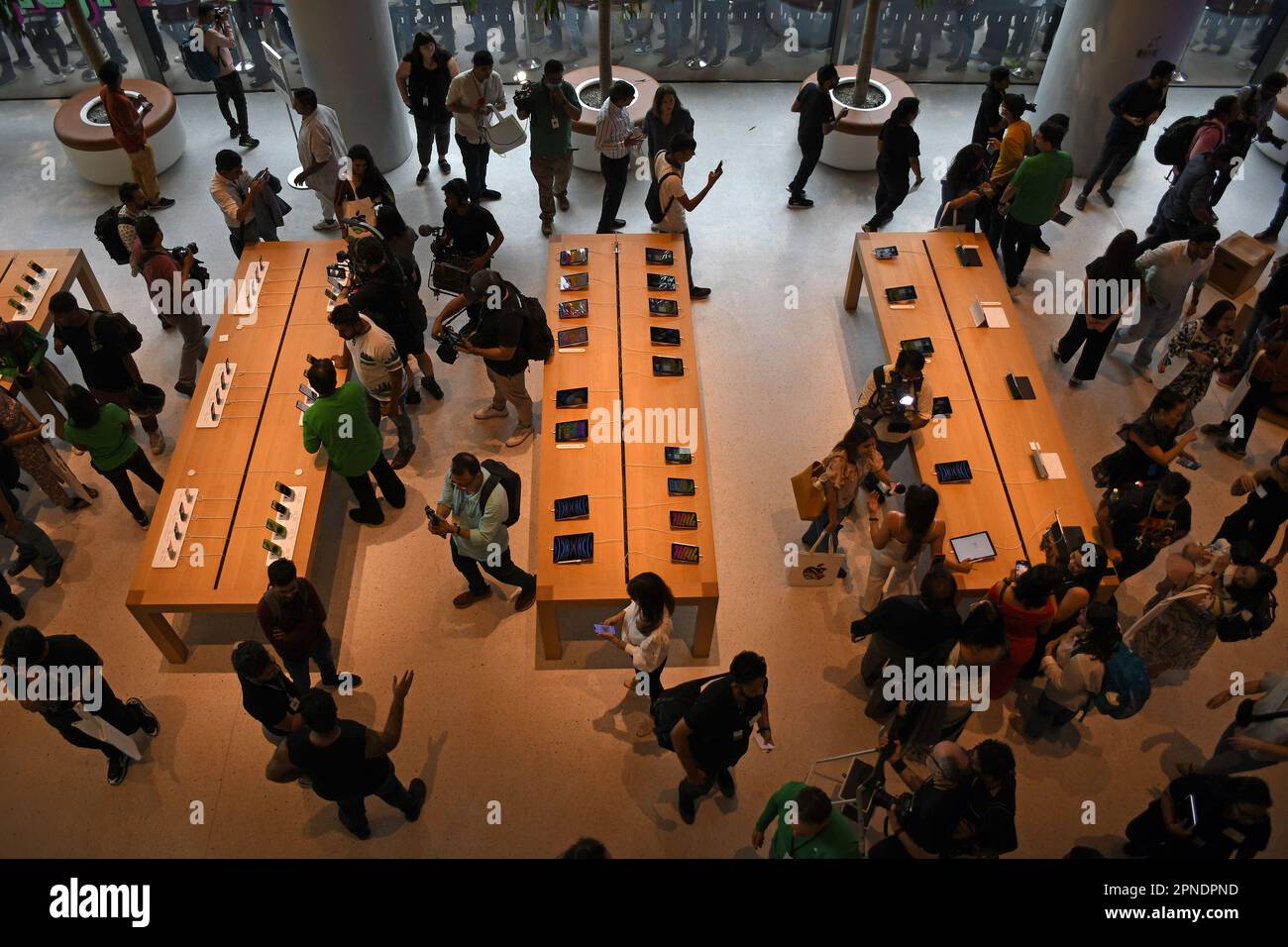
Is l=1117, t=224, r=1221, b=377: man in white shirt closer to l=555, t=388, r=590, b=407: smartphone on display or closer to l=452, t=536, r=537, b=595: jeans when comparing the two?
l=555, t=388, r=590, b=407: smartphone on display

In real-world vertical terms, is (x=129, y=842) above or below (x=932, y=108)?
below

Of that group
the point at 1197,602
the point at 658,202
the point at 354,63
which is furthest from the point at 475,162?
the point at 1197,602

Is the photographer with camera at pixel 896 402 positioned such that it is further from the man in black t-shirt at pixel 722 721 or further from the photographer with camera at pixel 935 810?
the photographer with camera at pixel 935 810

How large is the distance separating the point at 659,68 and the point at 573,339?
5725 millimetres

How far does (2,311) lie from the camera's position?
732 centimetres

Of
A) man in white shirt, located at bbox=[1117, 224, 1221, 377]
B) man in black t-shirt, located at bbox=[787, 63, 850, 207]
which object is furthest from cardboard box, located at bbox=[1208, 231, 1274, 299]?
man in black t-shirt, located at bbox=[787, 63, 850, 207]

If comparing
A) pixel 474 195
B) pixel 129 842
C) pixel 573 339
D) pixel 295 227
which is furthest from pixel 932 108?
pixel 129 842

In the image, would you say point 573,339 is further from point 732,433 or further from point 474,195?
point 474,195

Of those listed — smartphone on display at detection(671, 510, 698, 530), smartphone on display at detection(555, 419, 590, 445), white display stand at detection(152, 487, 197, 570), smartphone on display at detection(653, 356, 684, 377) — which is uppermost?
smartphone on display at detection(653, 356, 684, 377)

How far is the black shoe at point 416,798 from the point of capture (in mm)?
5438

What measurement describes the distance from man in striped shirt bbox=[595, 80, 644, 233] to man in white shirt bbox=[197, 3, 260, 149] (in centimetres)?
408

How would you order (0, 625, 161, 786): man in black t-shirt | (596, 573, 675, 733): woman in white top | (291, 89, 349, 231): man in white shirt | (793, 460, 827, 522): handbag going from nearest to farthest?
(0, 625, 161, 786): man in black t-shirt, (596, 573, 675, 733): woman in white top, (793, 460, 827, 522): handbag, (291, 89, 349, 231): man in white shirt

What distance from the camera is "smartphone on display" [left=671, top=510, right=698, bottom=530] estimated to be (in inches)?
235

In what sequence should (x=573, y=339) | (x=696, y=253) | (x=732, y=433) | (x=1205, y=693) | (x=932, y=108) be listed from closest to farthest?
(x=1205, y=693) → (x=573, y=339) → (x=732, y=433) → (x=696, y=253) → (x=932, y=108)
